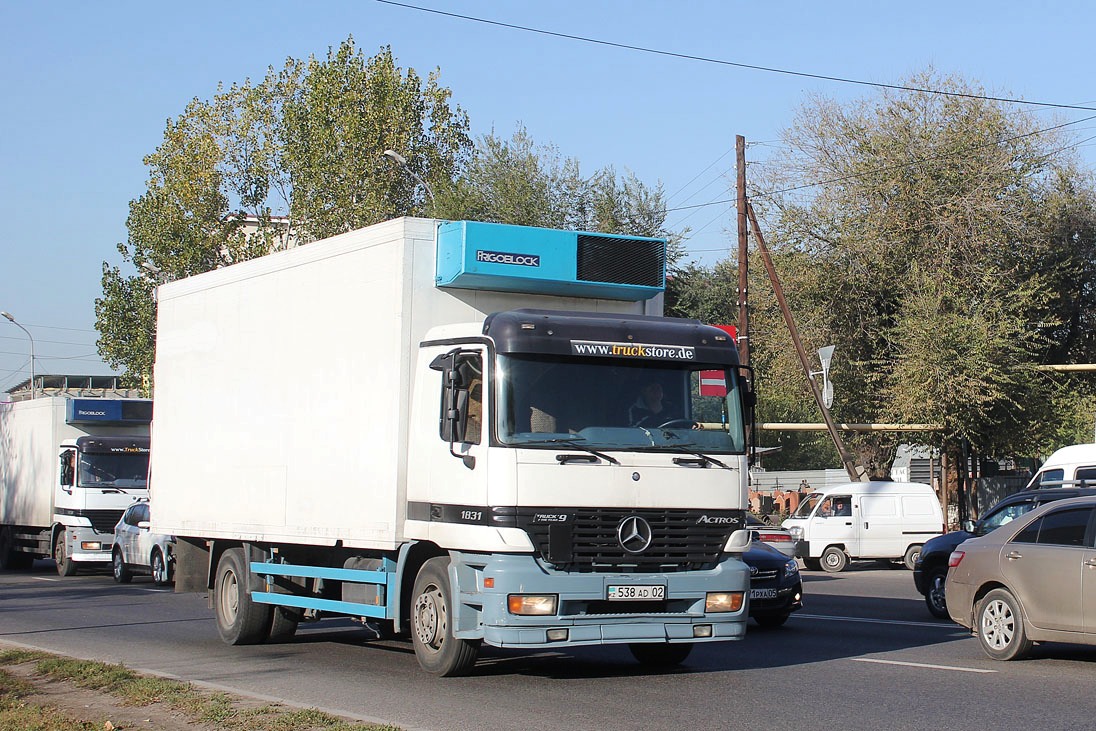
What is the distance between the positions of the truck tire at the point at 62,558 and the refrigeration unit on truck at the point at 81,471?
0.02 meters

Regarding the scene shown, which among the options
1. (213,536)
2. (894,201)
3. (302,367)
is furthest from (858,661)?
(894,201)

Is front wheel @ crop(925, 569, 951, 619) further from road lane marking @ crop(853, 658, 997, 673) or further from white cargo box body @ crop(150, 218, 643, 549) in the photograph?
white cargo box body @ crop(150, 218, 643, 549)

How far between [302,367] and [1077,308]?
34229mm

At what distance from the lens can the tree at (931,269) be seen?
112ft

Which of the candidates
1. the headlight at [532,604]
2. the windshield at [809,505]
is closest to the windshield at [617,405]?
the headlight at [532,604]

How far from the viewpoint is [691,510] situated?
32.9 feet

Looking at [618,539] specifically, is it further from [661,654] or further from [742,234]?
[742,234]

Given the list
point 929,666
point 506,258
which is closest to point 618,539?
point 506,258

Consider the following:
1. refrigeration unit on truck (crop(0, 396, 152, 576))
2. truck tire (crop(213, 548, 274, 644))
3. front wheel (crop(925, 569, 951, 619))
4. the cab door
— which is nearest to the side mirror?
truck tire (crop(213, 548, 274, 644))

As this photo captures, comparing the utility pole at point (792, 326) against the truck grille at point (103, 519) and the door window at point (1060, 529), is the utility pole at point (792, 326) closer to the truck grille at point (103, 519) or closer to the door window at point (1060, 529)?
the truck grille at point (103, 519)

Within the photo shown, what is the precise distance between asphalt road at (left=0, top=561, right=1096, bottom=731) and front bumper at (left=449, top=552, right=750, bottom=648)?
446 mm

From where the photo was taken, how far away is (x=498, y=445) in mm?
9547

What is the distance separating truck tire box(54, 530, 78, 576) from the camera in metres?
26.4

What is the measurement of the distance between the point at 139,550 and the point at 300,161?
92.3 ft
